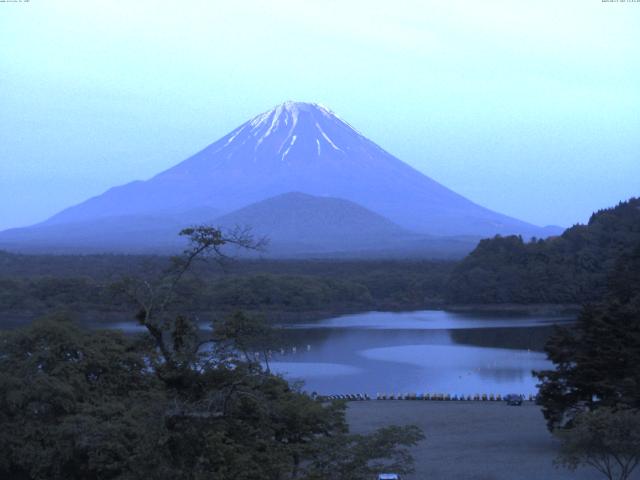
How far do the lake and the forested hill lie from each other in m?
4.96

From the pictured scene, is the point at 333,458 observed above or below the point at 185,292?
below

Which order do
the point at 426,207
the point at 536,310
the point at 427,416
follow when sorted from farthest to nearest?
the point at 426,207 → the point at 536,310 → the point at 427,416

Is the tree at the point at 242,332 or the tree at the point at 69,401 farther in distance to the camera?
the tree at the point at 69,401

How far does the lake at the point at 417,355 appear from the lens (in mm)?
22859

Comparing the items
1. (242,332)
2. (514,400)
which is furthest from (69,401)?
(514,400)

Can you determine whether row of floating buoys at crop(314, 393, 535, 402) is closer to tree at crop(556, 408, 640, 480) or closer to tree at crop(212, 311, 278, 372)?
tree at crop(556, 408, 640, 480)

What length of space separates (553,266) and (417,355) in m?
20.6

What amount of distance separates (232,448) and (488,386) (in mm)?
15863

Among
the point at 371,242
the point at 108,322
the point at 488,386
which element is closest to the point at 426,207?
the point at 371,242

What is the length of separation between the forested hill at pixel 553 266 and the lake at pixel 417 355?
496 cm

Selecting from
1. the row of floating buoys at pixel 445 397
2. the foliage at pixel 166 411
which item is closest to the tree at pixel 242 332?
the foliage at pixel 166 411

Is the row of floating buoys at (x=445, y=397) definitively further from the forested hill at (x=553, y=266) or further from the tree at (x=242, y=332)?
the forested hill at (x=553, y=266)

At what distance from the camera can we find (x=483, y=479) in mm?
12539

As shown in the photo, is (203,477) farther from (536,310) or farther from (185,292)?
(536,310)
